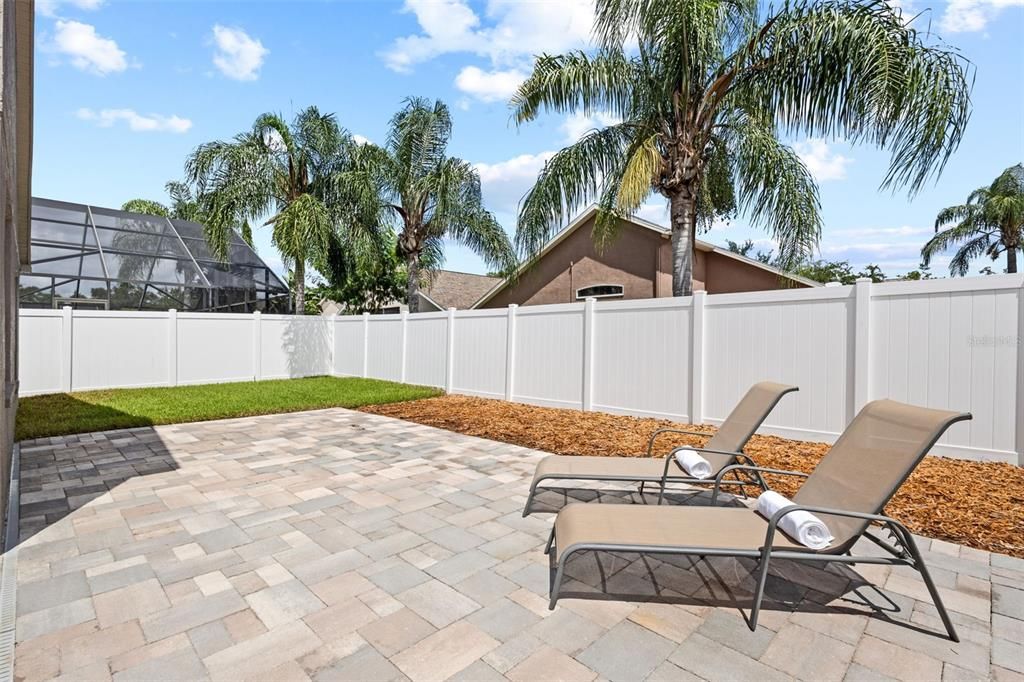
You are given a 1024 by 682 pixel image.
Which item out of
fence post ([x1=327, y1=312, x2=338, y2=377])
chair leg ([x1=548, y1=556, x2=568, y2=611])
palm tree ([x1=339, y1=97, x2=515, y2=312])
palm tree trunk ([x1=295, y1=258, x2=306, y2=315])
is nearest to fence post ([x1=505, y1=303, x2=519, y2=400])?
palm tree ([x1=339, y1=97, x2=515, y2=312])

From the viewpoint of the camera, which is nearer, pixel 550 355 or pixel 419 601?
pixel 419 601

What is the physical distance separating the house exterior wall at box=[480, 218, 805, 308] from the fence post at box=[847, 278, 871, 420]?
8.81 meters

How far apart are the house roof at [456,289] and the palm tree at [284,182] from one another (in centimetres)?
676

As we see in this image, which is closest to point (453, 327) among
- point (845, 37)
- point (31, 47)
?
point (31, 47)

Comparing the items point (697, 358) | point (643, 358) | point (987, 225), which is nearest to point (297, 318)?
point (643, 358)

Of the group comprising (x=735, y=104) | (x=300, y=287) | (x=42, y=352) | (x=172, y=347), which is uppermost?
(x=735, y=104)

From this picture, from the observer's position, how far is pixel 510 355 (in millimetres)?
10930

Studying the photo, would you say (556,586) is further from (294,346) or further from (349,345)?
(294,346)

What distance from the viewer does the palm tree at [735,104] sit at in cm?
694

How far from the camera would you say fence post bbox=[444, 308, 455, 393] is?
40.9 ft

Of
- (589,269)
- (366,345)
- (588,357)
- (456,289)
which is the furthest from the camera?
(456,289)

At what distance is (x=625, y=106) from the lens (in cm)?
951

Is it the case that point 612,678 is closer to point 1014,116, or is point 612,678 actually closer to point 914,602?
point 914,602

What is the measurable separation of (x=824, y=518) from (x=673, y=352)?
536 cm
